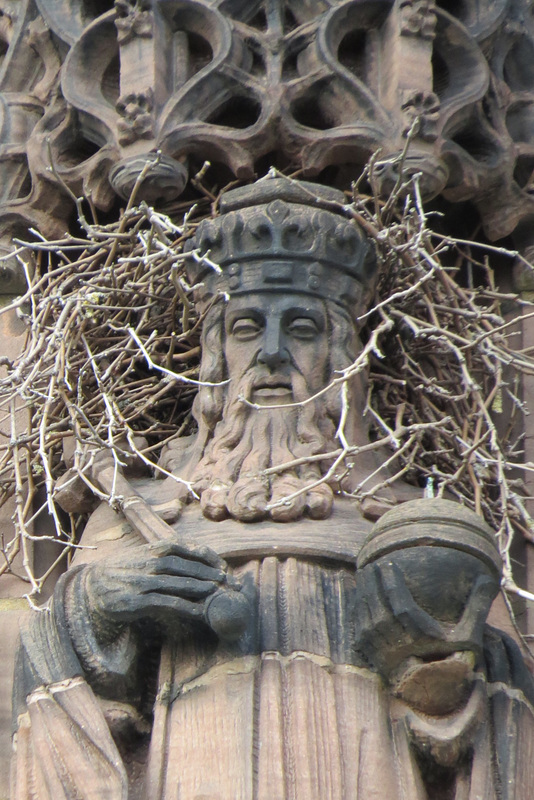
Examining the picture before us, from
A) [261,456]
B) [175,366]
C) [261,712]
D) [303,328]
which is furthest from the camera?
[175,366]

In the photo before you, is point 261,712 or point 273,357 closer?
point 261,712

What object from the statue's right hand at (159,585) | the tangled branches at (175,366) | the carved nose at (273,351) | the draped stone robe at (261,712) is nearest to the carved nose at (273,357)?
the carved nose at (273,351)

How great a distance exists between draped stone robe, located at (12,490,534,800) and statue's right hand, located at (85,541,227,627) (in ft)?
0.23

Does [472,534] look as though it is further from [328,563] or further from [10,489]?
[10,489]

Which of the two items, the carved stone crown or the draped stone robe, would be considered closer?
the draped stone robe

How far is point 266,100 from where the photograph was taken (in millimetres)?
4609

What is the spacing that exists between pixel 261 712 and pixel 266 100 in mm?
1572

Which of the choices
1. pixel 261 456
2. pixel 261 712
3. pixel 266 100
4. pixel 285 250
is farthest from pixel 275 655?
pixel 266 100

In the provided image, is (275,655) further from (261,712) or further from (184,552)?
(184,552)

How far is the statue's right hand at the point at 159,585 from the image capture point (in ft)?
11.9

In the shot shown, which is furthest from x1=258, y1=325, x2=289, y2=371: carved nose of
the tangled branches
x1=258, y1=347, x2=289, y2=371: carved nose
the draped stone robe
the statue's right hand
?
the statue's right hand

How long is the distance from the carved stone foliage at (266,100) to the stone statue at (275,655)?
0.83 m

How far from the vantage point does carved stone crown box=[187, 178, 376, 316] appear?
13.8ft

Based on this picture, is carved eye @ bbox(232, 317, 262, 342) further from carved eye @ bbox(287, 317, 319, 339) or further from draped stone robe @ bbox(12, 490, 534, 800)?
draped stone robe @ bbox(12, 490, 534, 800)
